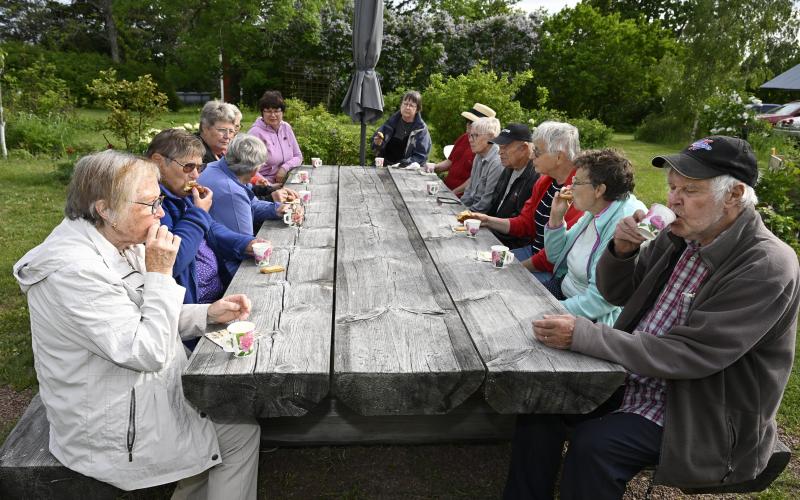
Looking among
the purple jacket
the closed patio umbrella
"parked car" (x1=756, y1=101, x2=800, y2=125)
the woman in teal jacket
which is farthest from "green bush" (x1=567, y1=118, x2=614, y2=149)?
the woman in teal jacket

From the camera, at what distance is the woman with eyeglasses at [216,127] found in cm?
401

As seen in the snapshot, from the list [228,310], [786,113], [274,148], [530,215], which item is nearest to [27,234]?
[274,148]

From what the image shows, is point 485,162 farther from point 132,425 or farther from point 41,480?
point 41,480

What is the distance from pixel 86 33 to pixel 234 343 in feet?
93.4

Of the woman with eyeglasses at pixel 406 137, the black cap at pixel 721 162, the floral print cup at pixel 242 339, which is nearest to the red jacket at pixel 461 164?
the woman with eyeglasses at pixel 406 137

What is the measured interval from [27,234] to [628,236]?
5.81 metres

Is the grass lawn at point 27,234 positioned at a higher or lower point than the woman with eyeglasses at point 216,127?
lower

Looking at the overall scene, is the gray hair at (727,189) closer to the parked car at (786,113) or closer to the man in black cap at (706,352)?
the man in black cap at (706,352)

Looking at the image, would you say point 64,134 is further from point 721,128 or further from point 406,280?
point 721,128

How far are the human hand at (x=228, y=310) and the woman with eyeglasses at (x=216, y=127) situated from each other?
88.5 inches

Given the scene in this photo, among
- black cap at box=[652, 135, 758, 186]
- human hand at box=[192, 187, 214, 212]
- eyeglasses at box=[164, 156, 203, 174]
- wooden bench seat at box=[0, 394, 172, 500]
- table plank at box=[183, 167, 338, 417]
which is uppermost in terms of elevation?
black cap at box=[652, 135, 758, 186]

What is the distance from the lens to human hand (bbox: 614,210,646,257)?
2.25 meters

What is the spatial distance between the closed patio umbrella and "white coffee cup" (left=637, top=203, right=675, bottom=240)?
16.2ft

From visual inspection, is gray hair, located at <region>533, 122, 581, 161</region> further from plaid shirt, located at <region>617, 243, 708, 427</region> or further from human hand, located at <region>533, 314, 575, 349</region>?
human hand, located at <region>533, 314, 575, 349</region>
